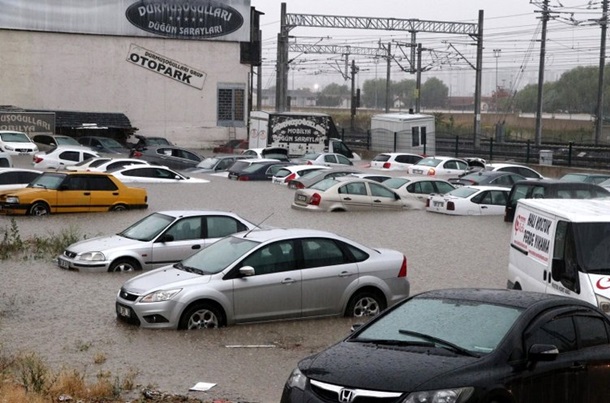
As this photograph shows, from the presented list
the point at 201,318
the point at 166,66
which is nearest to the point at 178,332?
the point at 201,318

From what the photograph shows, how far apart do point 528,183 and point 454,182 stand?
11.2m

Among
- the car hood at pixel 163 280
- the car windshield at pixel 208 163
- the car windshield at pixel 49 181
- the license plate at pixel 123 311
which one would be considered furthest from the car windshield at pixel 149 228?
the car windshield at pixel 208 163

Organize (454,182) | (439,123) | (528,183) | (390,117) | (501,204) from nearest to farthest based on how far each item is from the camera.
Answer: (528,183), (501,204), (454,182), (390,117), (439,123)

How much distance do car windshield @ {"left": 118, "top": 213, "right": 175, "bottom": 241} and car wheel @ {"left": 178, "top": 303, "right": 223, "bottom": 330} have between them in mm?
5019

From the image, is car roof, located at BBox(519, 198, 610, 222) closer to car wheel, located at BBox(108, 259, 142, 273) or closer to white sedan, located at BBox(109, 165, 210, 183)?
car wheel, located at BBox(108, 259, 142, 273)

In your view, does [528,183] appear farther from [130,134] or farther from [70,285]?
[130,134]

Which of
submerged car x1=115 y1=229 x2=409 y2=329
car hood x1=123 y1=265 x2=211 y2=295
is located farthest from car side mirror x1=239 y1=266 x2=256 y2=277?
car hood x1=123 y1=265 x2=211 y2=295

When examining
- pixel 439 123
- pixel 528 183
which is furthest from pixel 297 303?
pixel 439 123

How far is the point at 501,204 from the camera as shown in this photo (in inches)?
1260

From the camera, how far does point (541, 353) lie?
8.28 metres

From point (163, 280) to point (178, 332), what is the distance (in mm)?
801

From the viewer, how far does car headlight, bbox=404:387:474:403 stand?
25.3 ft

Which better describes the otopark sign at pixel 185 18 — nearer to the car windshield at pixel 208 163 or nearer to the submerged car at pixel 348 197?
the car windshield at pixel 208 163

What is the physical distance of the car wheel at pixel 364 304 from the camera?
15234 millimetres
